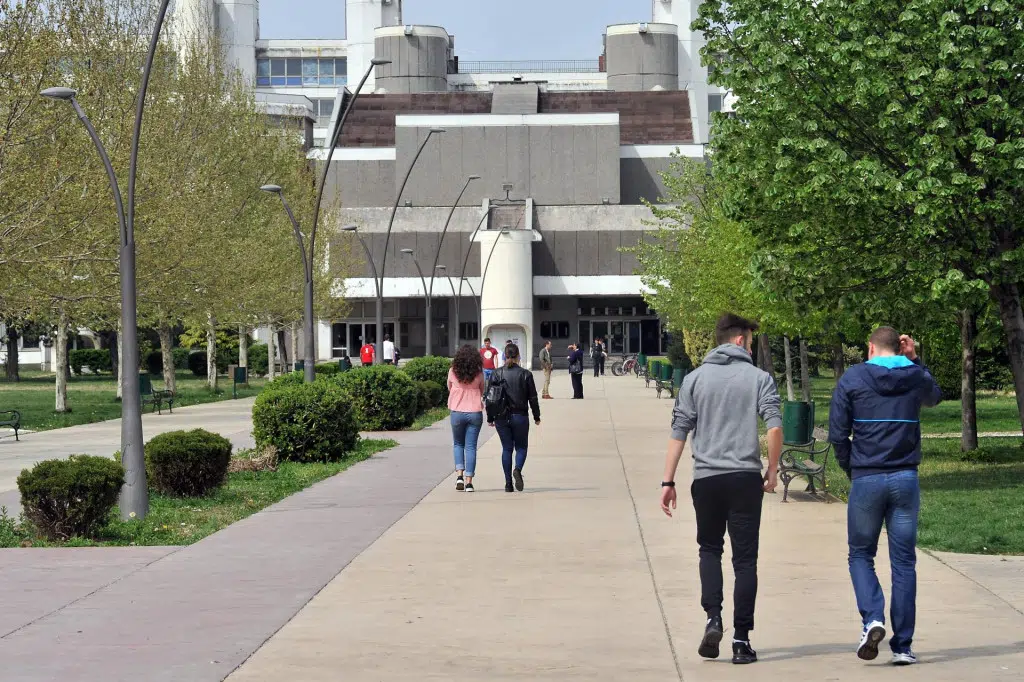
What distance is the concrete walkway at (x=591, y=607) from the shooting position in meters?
7.62

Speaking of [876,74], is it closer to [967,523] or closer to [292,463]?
[967,523]

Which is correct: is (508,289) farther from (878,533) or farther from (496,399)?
(878,533)

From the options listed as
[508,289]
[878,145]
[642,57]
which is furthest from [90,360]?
[642,57]

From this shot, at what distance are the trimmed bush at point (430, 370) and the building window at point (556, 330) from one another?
53.0 m

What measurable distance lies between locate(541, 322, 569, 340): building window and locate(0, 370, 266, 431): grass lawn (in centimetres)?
2736

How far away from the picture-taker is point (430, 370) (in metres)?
39.3

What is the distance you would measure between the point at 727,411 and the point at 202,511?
881 centimetres

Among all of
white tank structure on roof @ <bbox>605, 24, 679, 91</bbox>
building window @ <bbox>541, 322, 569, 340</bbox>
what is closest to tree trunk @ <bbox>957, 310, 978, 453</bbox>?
building window @ <bbox>541, 322, 569, 340</bbox>

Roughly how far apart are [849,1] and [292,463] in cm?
994

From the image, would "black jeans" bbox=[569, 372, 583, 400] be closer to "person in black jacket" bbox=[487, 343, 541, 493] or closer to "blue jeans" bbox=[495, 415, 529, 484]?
"person in black jacket" bbox=[487, 343, 541, 493]

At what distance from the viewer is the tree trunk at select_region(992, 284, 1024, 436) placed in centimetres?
1869

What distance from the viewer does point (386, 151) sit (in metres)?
96.8

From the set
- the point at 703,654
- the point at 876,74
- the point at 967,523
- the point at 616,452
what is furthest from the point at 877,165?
the point at 703,654

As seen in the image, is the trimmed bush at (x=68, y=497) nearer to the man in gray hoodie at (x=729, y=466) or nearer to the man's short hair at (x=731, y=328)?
the man in gray hoodie at (x=729, y=466)
